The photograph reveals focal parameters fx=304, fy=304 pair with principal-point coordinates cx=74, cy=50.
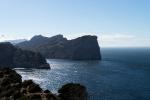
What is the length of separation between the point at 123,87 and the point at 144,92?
18893 millimetres

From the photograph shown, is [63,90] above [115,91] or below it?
above

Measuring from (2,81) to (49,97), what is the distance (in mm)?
29490

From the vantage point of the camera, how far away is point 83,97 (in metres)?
79.2

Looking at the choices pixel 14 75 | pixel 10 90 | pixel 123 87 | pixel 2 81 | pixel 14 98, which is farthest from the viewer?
pixel 123 87

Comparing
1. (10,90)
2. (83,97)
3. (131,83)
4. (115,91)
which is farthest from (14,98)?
(131,83)

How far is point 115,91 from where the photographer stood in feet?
547

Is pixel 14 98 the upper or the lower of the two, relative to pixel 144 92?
upper

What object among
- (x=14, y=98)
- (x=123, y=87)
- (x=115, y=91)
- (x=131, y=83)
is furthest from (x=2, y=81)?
(x=131, y=83)

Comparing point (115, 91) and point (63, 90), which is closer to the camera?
point (63, 90)

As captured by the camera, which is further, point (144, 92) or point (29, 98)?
point (144, 92)

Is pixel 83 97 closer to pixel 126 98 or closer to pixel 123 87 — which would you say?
pixel 126 98

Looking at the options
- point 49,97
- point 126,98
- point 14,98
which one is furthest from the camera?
point 126,98

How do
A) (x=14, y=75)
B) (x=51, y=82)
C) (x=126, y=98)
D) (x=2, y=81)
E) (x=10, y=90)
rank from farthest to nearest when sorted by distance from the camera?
1. (x=51, y=82)
2. (x=126, y=98)
3. (x=14, y=75)
4. (x=2, y=81)
5. (x=10, y=90)

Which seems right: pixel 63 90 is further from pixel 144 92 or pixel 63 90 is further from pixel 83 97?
pixel 144 92
